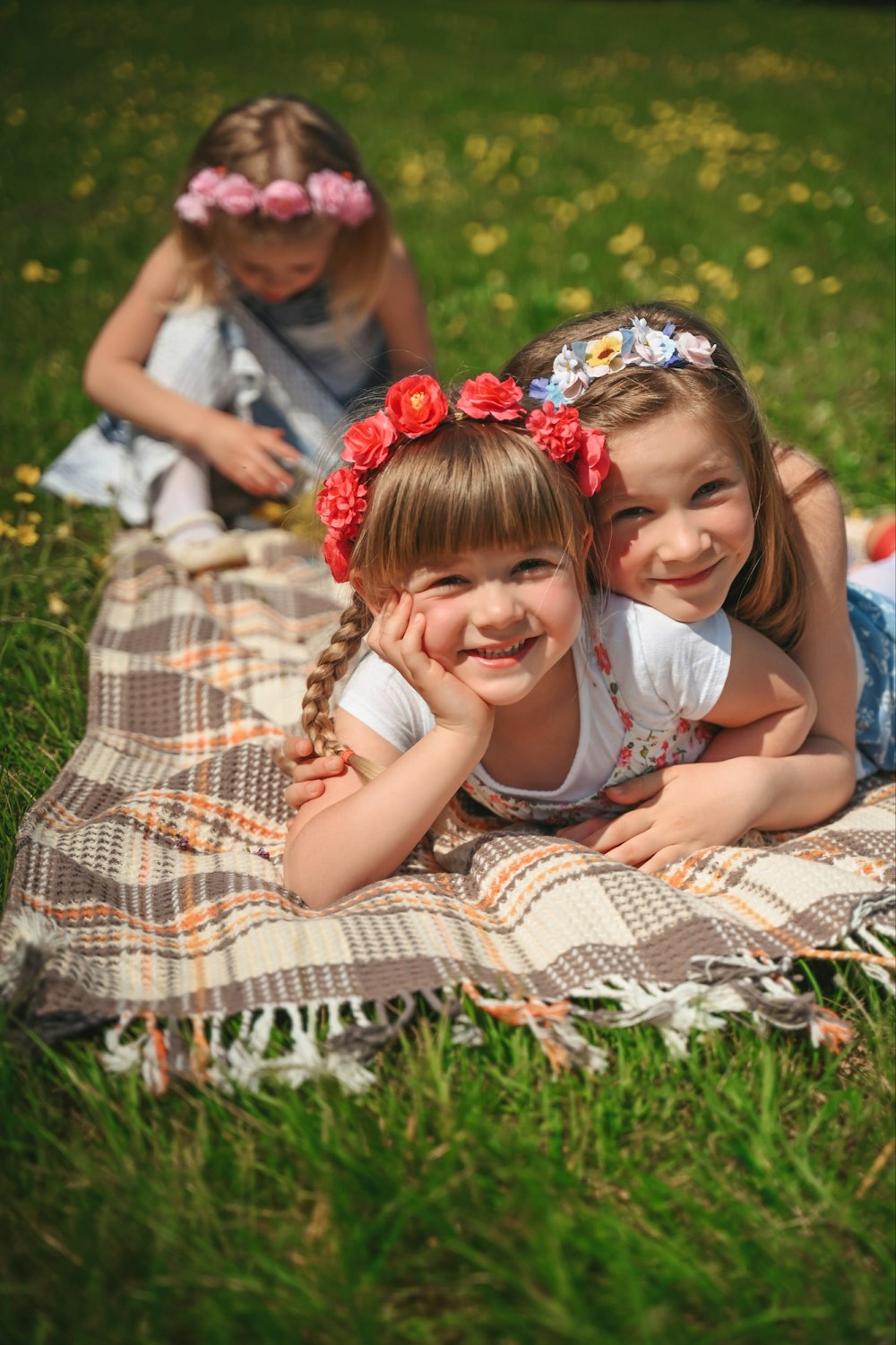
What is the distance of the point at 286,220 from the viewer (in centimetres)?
359

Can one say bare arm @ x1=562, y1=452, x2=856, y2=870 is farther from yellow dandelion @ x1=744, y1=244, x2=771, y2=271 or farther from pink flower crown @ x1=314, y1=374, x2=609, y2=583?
yellow dandelion @ x1=744, y1=244, x2=771, y2=271

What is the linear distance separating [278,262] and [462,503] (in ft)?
6.95

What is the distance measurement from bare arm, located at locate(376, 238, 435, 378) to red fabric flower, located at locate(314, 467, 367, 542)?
7.13 ft

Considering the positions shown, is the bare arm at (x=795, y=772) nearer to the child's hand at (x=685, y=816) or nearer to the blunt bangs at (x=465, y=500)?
the child's hand at (x=685, y=816)

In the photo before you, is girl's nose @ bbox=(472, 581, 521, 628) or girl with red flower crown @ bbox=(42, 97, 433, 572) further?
girl with red flower crown @ bbox=(42, 97, 433, 572)

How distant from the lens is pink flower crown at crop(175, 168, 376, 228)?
11.7 ft

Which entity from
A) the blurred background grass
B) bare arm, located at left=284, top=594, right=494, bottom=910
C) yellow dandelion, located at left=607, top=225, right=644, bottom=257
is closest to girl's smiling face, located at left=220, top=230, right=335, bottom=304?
the blurred background grass

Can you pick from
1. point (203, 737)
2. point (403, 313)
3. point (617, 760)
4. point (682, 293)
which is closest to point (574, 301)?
point (682, 293)

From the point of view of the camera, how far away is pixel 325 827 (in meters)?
2.09

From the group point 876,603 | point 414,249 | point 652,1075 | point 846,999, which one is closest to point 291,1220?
point 652,1075

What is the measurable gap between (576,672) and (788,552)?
1.56 ft

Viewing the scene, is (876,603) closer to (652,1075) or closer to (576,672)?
(576,672)

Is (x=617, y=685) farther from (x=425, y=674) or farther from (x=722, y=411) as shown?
(x=722, y=411)

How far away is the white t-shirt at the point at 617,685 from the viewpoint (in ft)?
6.97
